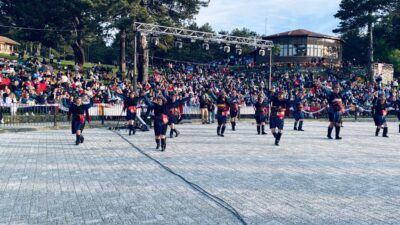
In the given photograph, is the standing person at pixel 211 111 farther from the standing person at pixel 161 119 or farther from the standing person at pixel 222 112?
the standing person at pixel 161 119

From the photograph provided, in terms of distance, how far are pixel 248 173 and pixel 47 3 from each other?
32392 mm

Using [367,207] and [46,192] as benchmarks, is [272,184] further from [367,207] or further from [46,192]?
[46,192]

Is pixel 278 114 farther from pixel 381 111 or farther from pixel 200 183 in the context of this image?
pixel 200 183

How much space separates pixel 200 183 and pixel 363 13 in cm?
5310

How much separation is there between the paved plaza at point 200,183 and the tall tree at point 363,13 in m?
42.7

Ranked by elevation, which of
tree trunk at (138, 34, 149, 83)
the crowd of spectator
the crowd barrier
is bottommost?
the crowd barrier

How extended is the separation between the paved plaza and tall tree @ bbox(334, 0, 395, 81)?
140ft

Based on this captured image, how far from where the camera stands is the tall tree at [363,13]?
53.5 m

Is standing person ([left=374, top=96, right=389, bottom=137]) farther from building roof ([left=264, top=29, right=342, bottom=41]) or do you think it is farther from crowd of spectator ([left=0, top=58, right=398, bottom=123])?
building roof ([left=264, top=29, right=342, bottom=41])

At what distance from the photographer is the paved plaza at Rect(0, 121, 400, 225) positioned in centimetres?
659

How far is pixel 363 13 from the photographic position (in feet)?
180

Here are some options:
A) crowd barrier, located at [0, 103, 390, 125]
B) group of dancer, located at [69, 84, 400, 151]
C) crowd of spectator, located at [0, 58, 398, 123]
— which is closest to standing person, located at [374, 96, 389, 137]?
group of dancer, located at [69, 84, 400, 151]

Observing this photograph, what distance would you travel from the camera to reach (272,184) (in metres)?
8.79

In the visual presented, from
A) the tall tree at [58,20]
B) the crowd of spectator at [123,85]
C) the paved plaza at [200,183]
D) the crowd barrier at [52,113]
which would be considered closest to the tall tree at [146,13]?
the tall tree at [58,20]
